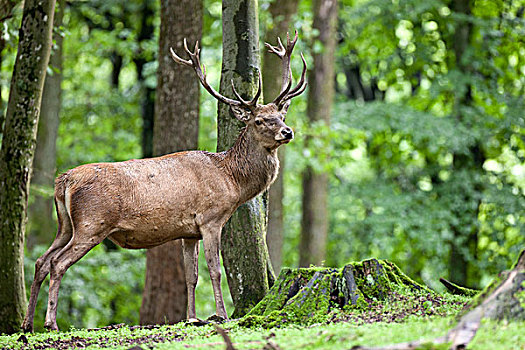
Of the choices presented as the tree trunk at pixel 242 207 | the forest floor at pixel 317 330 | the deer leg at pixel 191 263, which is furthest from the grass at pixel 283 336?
the tree trunk at pixel 242 207

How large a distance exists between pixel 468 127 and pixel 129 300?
9.02 m

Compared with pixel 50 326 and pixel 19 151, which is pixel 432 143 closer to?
pixel 19 151

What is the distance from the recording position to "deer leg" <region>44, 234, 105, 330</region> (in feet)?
22.2

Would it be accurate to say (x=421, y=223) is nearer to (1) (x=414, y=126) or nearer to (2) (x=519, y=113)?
(1) (x=414, y=126)

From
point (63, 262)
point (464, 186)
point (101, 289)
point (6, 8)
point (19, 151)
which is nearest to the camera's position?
point (63, 262)

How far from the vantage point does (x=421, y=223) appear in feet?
56.2

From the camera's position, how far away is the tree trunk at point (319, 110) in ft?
53.1

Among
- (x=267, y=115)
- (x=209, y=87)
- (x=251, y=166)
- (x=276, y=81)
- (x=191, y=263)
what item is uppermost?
(x=276, y=81)

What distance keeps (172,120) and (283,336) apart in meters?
5.63

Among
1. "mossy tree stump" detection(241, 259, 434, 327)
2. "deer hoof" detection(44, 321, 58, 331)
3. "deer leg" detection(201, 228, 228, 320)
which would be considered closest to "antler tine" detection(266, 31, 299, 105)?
"deer leg" detection(201, 228, 228, 320)

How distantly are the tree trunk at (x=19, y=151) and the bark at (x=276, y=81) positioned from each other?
489 centimetres

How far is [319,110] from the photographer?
1616 cm

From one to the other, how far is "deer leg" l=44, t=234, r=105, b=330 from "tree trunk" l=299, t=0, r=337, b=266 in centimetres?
971

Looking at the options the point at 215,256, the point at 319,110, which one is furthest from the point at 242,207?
the point at 319,110
